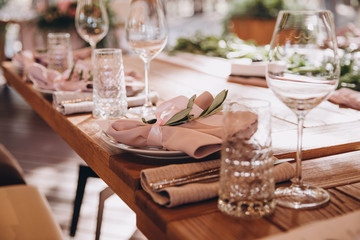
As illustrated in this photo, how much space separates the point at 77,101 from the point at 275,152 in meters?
0.59

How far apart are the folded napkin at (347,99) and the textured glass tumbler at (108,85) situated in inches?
22.8

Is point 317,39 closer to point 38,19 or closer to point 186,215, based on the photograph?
point 186,215

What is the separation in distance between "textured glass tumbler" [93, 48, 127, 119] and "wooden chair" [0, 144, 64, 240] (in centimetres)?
24

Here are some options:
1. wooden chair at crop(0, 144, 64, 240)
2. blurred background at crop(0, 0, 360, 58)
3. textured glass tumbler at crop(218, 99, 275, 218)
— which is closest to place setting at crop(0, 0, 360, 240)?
textured glass tumbler at crop(218, 99, 275, 218)

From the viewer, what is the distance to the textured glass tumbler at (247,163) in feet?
1.75

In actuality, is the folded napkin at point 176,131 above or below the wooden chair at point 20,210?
above

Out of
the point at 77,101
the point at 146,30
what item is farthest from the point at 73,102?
the point at 146,30

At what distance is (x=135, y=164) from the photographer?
0.73 metres

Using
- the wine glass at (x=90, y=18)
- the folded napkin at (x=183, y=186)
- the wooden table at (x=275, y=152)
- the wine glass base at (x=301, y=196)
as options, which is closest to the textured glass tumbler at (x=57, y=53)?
the wine glass at (x=90, y=18)

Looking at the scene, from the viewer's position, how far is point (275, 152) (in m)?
0.80

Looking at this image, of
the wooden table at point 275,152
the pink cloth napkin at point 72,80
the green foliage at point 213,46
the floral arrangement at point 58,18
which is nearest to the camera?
the wooden table at point 275,152

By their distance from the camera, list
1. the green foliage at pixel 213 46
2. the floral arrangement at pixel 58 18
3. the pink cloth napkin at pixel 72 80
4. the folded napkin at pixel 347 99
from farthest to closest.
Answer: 1. the floral arrangement at pixel 58 18
2. the green foliage at pixel 213 46
3. the pink cloth napkin at pixel 72 80
4. the folded napkin at pixel 347 99

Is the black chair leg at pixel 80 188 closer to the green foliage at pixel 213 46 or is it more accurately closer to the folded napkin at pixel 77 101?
the folded napkin at pixel 77 101

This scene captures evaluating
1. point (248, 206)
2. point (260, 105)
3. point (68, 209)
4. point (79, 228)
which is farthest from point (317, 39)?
point (68, 209)
